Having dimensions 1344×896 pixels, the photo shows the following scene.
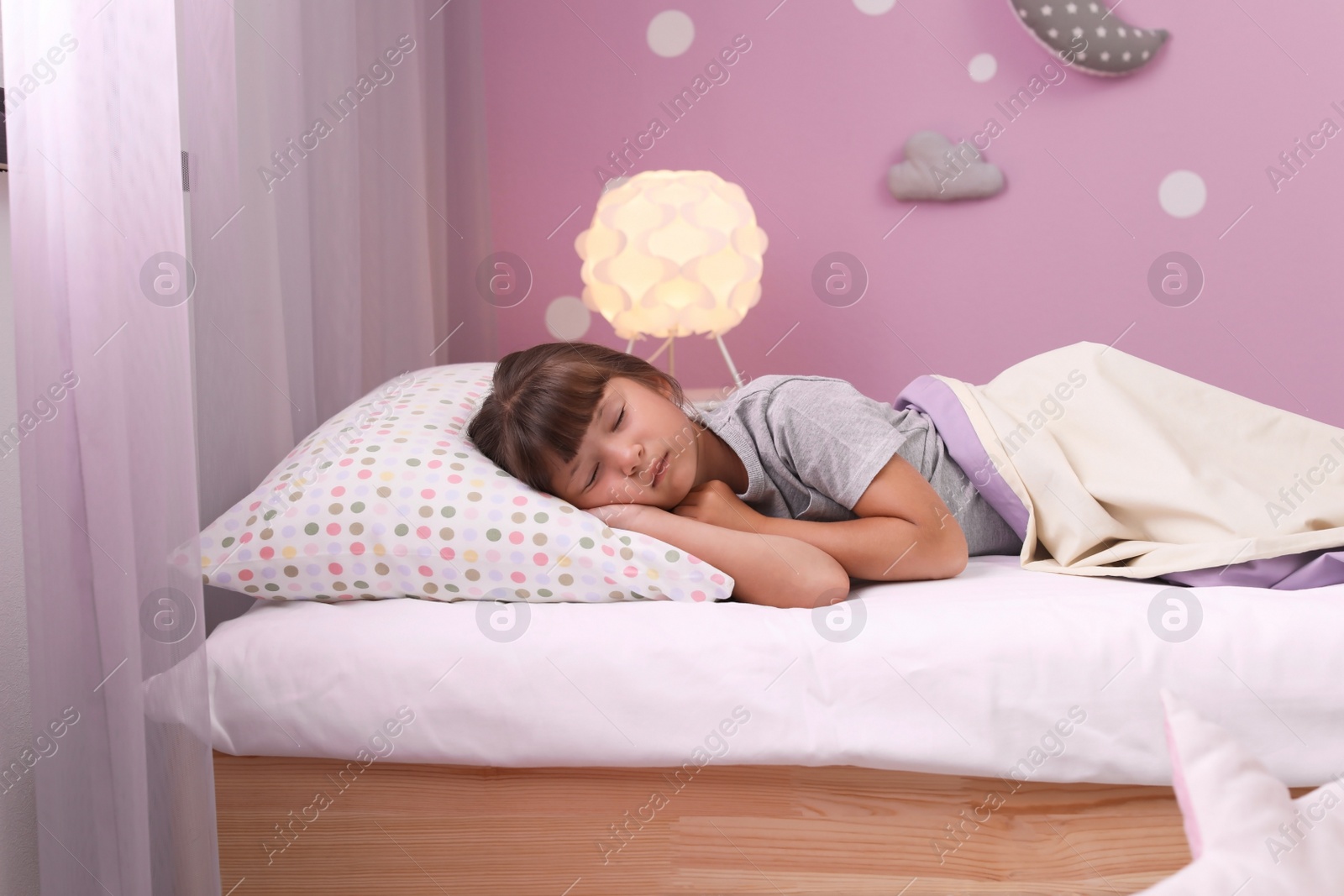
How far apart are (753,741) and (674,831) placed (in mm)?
117

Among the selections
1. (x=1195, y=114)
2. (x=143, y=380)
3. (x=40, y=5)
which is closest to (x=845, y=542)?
(x=143, y=380)

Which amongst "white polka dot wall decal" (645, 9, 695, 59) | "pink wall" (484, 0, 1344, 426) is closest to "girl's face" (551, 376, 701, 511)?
"pink wall" (484, 0, 1344, 426)

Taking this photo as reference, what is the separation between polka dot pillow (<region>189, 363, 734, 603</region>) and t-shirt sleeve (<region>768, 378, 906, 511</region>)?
21 cm

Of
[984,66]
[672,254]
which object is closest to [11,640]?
[672,254]

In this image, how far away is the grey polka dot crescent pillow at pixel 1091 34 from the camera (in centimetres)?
210

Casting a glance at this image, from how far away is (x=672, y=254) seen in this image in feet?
5.76

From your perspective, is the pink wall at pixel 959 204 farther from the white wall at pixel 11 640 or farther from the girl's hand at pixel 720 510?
the white wall at pixel 11 640

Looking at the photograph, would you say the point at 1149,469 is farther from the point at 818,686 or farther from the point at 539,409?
the point at 539,409

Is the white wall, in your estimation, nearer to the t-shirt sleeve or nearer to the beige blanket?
the t-shirt sleeve

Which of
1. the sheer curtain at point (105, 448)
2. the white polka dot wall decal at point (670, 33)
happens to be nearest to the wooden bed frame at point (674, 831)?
the sheer curtain at point (105, 448)

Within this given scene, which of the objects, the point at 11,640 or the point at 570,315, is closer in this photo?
the point at 11,640

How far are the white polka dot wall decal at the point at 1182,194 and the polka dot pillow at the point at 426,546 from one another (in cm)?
178

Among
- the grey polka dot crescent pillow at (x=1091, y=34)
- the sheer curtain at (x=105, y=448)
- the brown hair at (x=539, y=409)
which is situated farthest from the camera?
the grey polka dot crescent pillow at (x=1091, y=34)

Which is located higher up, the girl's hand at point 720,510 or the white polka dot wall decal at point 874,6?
the white polka dot wall decal at point 874,6
